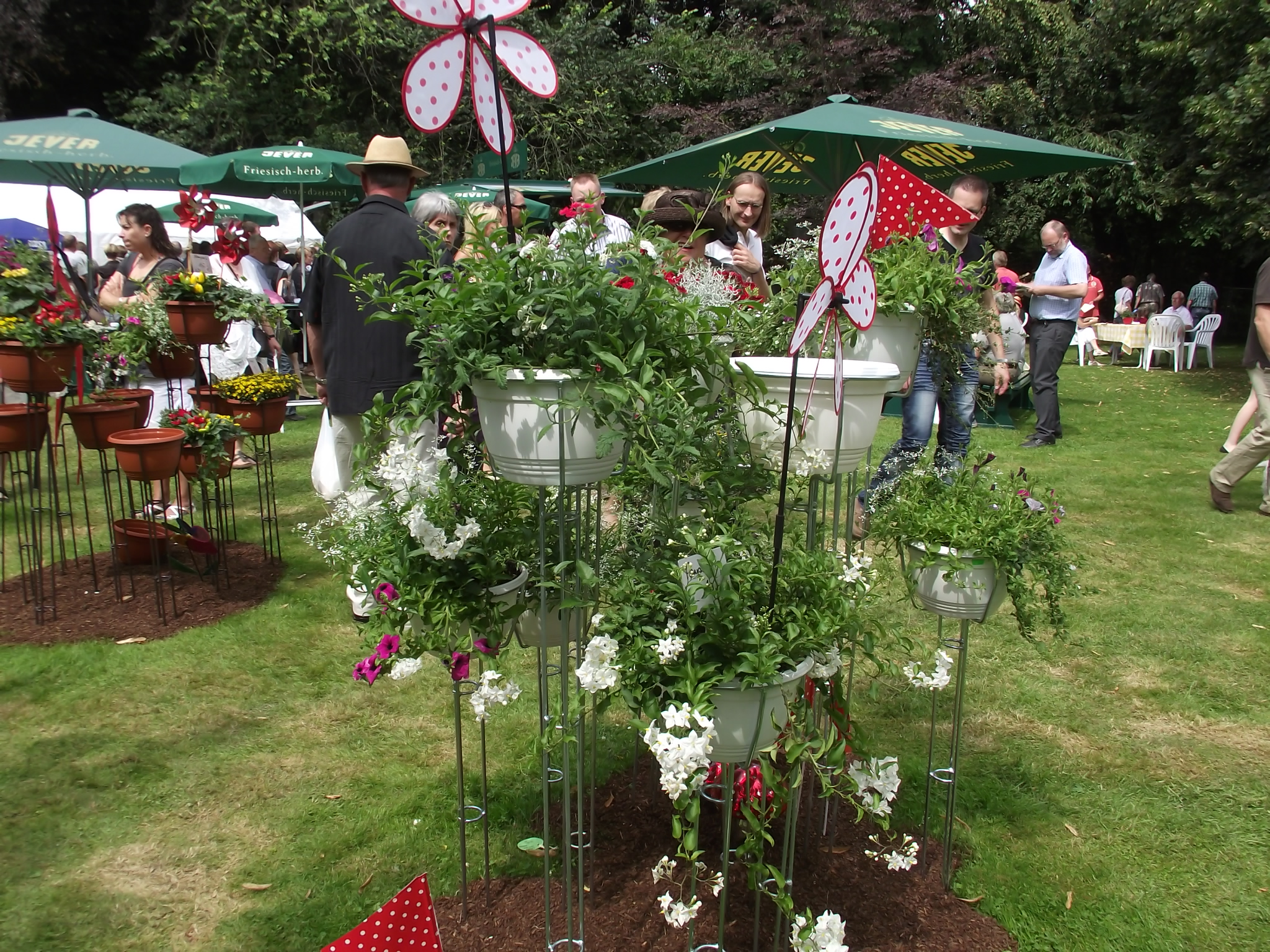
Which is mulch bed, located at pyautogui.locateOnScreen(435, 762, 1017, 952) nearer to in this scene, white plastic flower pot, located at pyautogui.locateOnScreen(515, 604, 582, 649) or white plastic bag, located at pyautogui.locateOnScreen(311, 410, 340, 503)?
white plastic flower pot, located at pyautogui.locateOnScreen(515, 604, 582, 649)

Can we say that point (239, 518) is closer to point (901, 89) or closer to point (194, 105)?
point (194, 105)

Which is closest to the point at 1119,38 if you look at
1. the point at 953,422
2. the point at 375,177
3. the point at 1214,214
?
the point at 1214,214

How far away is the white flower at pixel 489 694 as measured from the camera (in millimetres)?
1813

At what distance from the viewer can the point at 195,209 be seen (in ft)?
13.8

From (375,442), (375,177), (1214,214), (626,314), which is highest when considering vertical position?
(1214,214)

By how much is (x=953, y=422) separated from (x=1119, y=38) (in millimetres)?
16228

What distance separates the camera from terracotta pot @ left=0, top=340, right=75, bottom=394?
3682 millimetres

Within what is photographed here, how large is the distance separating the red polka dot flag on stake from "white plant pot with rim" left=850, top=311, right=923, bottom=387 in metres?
0.23

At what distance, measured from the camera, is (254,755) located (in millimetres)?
2971

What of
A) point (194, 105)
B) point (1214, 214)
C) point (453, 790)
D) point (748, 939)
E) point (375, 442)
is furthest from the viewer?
point (1214, 214)

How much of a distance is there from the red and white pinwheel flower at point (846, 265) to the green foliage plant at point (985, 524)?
1.94 ft

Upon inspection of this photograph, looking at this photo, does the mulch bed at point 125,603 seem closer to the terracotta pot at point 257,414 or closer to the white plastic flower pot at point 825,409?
the terracotta pot at point 257,414

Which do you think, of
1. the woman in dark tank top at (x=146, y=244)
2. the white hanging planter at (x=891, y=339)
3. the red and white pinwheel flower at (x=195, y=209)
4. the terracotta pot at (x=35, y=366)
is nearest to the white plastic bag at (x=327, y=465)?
the terracotta pot at (x=35, y=366)

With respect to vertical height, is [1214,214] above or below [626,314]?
above
